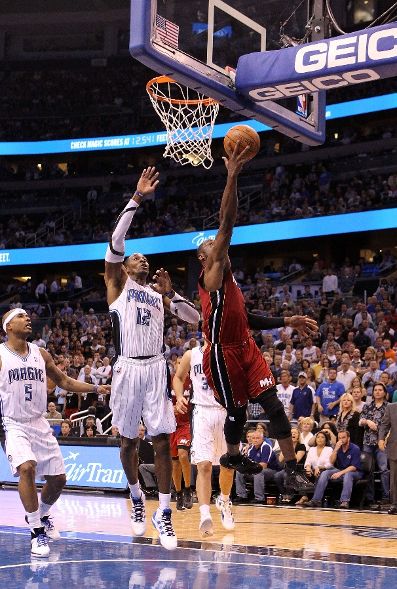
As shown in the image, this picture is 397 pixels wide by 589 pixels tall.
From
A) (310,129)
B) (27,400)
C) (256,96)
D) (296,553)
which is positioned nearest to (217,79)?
(256,96)

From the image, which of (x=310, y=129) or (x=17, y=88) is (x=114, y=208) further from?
(x=310, y=129)

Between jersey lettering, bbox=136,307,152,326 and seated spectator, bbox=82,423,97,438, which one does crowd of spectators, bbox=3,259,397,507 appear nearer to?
seated spectator, bbox=82,423,97,438

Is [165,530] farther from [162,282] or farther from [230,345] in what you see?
A: [162,282]

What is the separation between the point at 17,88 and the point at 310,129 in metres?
31.1

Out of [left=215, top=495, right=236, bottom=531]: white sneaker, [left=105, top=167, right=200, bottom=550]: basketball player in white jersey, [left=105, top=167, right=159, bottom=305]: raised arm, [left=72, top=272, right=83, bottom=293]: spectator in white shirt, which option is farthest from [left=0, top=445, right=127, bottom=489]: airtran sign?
[left=72, top=272, right=83, bottom=293]: spectator in white shirt

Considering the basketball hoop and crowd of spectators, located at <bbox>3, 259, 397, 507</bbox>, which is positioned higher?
the basketball hoop

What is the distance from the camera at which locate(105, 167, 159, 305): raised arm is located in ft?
24.1

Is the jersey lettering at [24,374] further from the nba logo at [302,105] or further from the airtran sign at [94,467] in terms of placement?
the airtran sign at [94,467]

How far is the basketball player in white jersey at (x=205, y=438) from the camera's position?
901 centimetres

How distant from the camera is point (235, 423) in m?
6.96

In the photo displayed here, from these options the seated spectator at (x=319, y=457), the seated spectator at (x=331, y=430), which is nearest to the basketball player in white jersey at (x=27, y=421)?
the seated spectator at (x=319, y=457)

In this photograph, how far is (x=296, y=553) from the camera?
25.2ft

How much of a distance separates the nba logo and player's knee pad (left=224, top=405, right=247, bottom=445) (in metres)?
3.69

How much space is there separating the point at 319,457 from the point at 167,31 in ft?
21.5
